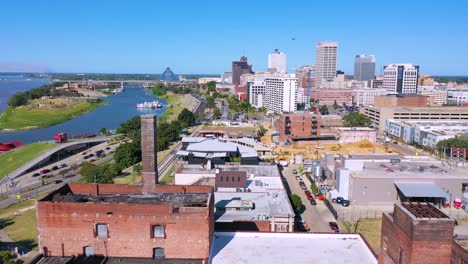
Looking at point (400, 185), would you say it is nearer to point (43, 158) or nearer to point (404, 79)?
point (43, 158)

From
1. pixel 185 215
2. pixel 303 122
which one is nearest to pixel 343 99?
pixel 303 122

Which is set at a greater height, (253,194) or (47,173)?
(253,194)

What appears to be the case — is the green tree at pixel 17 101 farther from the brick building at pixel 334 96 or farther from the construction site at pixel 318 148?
the brick building at pixel 334 96

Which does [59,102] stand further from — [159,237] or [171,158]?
[159,237]

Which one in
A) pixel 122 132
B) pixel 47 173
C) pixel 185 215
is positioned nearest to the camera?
pixel 185 215

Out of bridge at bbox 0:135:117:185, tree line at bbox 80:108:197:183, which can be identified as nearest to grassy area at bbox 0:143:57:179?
bridge at bbox 0:135:117:185

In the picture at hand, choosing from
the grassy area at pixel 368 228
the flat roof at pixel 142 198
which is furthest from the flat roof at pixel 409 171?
the flat roof at pixel 142 198

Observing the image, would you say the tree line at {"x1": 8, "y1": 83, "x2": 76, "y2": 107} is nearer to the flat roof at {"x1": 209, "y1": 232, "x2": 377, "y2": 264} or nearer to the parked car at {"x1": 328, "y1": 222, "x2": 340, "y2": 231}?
the parked car at {"x1": 328, "y1": 222, "x2": 340, "y2": 231}
